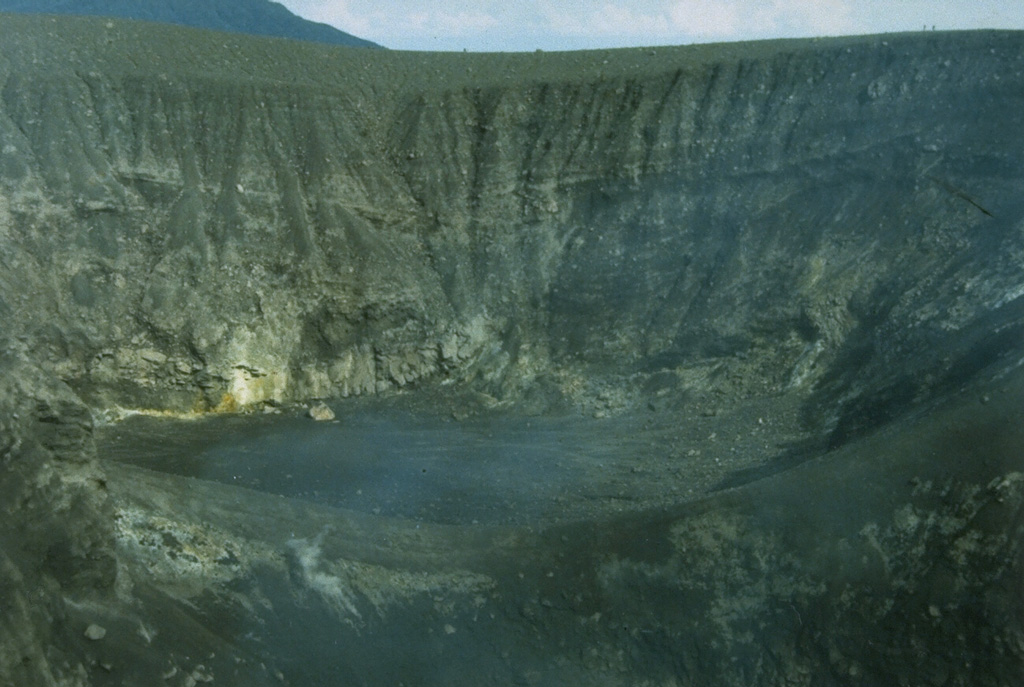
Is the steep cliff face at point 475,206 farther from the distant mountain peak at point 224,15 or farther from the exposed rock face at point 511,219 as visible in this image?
the distant mountain peak at point 224,15

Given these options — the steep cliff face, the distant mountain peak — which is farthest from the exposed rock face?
the distant mountain peak

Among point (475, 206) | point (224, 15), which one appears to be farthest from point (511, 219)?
point (224, 15)

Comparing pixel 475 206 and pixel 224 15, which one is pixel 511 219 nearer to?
pixel 475 206

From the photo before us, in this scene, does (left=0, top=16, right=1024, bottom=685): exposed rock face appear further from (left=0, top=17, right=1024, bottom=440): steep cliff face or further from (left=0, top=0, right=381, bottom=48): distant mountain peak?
(left=0, top=0, right=381, bottom=48): distant mountain peak

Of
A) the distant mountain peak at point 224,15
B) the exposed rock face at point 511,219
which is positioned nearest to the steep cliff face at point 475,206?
the exposed rock face at point 511,219

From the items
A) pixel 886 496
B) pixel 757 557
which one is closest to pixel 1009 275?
pixel 886 496

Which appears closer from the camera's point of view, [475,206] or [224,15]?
[475,206]
